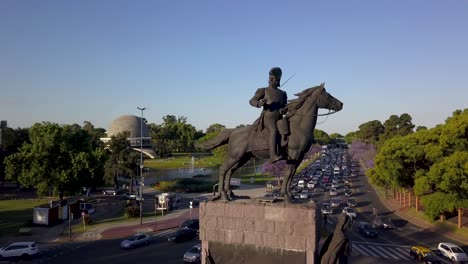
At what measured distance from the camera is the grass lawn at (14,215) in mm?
33250

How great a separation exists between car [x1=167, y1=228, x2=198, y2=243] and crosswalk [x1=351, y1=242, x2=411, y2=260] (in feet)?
40.0

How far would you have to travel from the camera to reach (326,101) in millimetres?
11555

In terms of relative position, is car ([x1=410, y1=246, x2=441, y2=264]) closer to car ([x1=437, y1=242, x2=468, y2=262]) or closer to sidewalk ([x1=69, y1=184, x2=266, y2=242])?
car ([x1=437, y1=242, x2=468, y2=262])

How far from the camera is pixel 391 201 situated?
157ft

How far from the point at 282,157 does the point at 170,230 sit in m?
24.3

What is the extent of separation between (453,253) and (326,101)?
1896 centimetres

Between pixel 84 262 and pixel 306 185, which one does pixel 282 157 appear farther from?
pixel 306 185

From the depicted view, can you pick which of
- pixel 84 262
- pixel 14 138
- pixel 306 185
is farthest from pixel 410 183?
pixel 14 138

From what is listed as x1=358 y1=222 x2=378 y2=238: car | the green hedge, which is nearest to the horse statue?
x1=358 y1=222 x2=378 y2=238: car

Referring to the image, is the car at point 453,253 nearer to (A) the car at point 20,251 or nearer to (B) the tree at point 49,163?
(A) the car at point 20,251

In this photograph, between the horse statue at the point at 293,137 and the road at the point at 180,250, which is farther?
the road at the point at 180,250

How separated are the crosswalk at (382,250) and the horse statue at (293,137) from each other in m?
17.0

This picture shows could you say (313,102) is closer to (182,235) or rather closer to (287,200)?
(287,200)

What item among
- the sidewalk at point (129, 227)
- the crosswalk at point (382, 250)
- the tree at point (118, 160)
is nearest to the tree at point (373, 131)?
the tree at point (118, 160)
